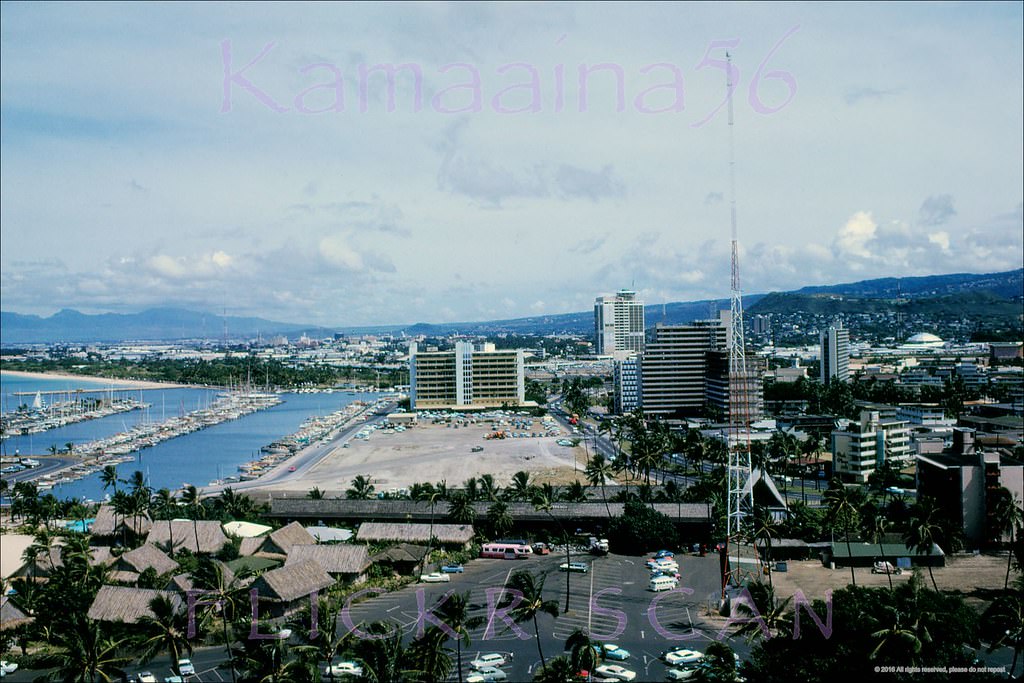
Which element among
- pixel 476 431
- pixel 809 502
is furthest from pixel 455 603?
pixel 476 431

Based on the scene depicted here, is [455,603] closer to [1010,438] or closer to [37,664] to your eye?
[37,664]

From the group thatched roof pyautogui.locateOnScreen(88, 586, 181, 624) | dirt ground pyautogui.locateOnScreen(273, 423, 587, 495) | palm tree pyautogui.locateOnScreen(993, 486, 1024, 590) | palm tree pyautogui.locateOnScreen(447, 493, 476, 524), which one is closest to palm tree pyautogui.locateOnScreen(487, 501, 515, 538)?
palm tree pyautogui.locateOnScreen(447, 493, 476, 524)

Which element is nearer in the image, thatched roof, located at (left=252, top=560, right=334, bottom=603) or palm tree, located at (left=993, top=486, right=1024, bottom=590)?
thatched roof, located at (left=252, top=560, right=334, bottom=603)

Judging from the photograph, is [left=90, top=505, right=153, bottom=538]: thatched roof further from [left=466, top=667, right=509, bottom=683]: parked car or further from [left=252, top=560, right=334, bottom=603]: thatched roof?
[left=466, top=667, right=509, bottom=683]: parked car

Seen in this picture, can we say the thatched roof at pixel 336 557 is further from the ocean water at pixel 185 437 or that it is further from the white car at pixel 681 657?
the ocean water at pixel 185 437

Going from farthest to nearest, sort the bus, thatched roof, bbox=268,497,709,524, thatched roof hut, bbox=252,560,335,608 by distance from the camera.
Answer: thatched roof, bbox=268,497,709,524 → the bus → thatched roof hut, bbox=252,560,335,608

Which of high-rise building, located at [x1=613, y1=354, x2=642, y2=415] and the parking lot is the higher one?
high-rise building, located at [x1=613, y1=354, x2=642, y2=415]

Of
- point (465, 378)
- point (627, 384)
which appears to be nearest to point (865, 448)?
point (627, 384)
